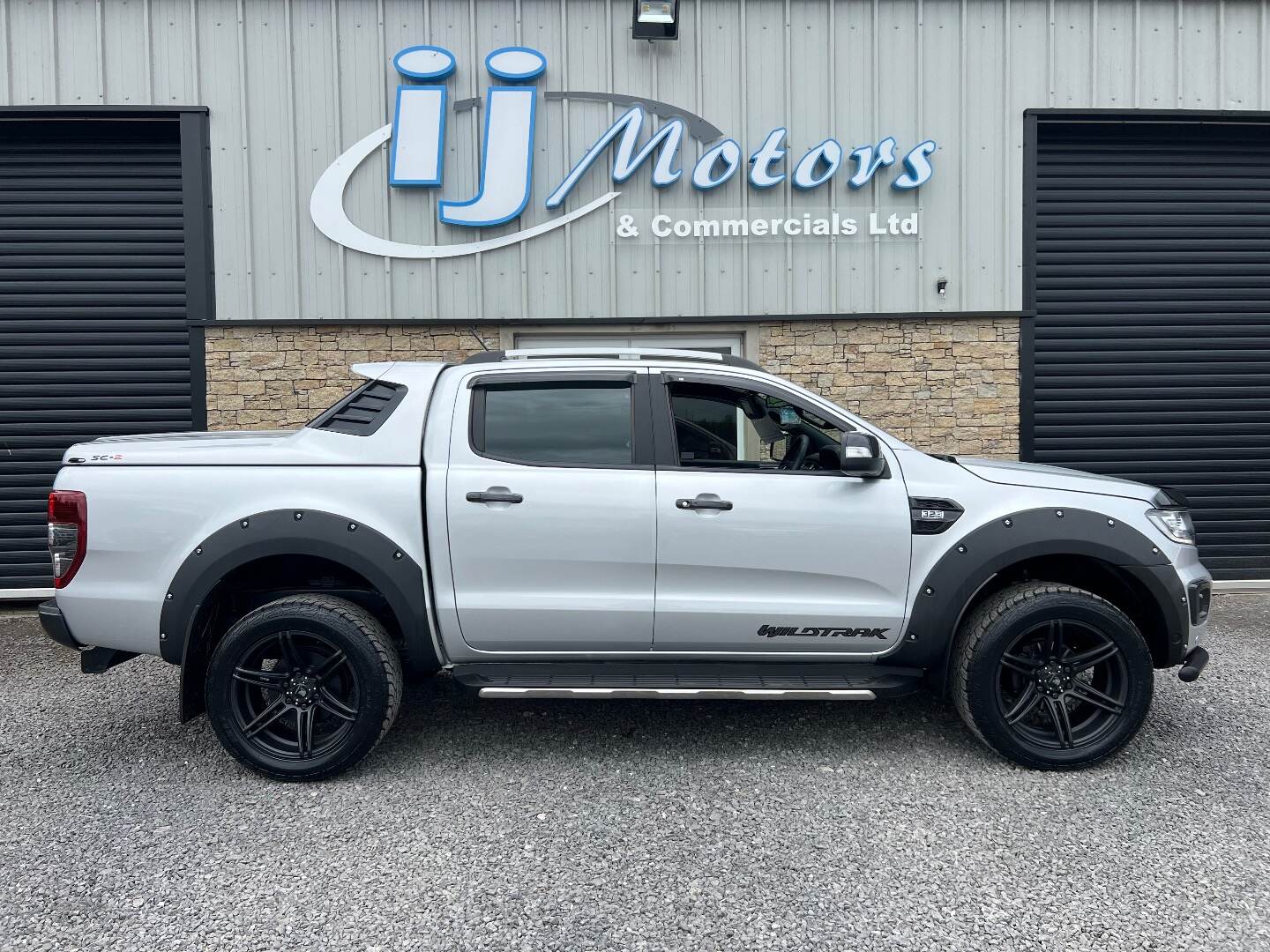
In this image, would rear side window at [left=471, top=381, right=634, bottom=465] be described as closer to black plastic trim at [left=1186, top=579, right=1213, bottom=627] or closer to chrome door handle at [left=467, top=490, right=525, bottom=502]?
chrome door handle at [left=467, top=490, right=525, bottom=502]

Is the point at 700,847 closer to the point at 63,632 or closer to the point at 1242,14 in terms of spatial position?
the point at 63,632

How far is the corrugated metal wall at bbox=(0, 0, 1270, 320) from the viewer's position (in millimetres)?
7211

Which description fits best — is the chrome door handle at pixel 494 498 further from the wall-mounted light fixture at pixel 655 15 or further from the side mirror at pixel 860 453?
the wall-mounted light fixture at pixel 655 15

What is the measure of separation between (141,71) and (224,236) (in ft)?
4.94

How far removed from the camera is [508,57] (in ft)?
23.6

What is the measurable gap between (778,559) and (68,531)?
9.88ft

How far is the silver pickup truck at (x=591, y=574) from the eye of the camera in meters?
3.69

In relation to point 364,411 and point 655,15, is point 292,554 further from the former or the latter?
point 655,15

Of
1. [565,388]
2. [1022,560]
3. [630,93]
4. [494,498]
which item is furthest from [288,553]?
[630,93]

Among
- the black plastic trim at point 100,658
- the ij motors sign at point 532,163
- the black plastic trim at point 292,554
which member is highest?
the ij motors sign at point 532,163

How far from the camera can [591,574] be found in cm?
377

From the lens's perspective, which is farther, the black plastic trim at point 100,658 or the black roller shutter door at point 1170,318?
the black roller shutter door at point 1170,318

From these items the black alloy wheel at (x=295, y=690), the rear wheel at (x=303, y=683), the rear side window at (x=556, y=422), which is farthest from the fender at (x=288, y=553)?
the rear side window at (x=556, y=422)

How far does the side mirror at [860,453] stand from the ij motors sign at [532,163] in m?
4.10
